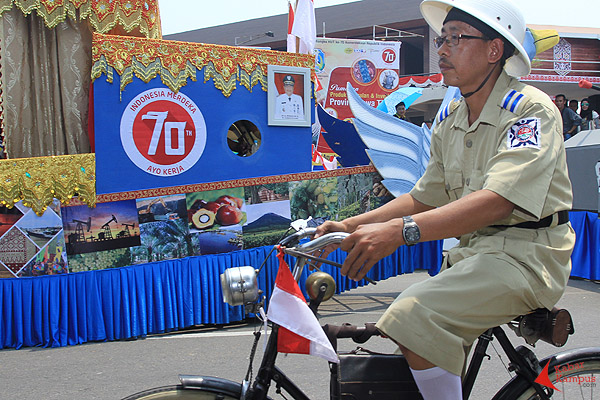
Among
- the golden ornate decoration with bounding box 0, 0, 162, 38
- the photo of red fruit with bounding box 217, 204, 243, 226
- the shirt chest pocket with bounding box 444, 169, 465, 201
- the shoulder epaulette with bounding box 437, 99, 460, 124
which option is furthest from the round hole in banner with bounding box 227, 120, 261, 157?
the shirt chest pocket with bounding box 444, 169, 465, 201

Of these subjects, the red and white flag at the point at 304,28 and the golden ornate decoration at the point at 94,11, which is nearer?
the golden ornate decoration at the point at 94,11

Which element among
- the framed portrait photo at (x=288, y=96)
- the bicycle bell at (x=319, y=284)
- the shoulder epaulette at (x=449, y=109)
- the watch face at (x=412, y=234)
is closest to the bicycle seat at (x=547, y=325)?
the watch face at (x=412, y=234)

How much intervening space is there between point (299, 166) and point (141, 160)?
180cm

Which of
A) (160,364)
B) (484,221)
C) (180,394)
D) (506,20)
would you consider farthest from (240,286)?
(160,364)

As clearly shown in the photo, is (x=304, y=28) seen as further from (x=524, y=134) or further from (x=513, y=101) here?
(x=524, y=134)

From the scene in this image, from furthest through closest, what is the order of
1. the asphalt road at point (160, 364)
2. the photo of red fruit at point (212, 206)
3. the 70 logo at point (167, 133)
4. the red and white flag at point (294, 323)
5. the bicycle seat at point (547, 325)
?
1. the photo of red fruit at point (212, 206)
2. the 70 logo at point (167, 133)
3. the asphalt road at point (160, 364)
4. the bicycle seat at point (547, 325)
5. the red and white flag at point (294, 323)

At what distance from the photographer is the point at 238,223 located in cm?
569

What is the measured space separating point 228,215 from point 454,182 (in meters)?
3.57

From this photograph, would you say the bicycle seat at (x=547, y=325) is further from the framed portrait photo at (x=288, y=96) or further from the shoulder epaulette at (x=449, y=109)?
the framed portrait photo at (x=288, y=96)

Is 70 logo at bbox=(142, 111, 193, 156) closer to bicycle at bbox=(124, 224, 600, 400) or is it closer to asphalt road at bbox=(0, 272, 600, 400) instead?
asphalt road at bbox=(0, 272, 600, 400)

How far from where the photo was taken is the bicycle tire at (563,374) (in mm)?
2162

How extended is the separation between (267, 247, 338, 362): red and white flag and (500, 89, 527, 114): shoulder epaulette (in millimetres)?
997

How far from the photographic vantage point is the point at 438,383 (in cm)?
193

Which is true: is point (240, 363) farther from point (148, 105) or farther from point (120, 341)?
point (148, 105)
